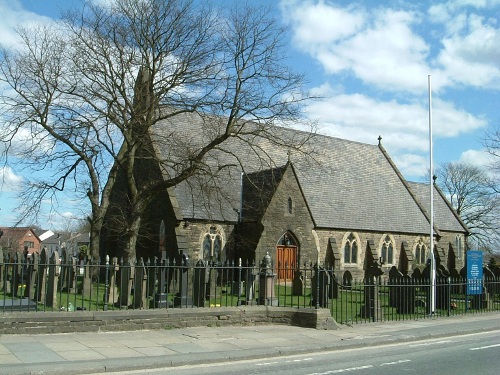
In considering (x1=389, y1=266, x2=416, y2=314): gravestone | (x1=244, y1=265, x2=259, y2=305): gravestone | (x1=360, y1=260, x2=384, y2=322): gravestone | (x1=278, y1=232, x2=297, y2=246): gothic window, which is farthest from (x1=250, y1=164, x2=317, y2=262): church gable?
(x1=244, y1=265, x2=259, y2=305): gravestone

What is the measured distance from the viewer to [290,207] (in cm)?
3111

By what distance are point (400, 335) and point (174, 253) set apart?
1606 cm

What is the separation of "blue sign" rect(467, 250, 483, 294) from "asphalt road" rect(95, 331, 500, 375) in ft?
25.7

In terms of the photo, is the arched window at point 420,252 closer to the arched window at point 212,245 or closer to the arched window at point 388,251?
the arched window at point 388,251

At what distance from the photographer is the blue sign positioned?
21036 millimetres

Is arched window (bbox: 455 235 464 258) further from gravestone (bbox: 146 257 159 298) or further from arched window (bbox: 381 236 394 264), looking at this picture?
gravestone (bbox: 146 257 159 298)

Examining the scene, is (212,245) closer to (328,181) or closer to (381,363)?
(328,181)

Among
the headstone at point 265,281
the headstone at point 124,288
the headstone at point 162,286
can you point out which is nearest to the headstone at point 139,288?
the headstone at point 162,286

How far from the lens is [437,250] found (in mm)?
42125

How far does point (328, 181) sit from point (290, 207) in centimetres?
836

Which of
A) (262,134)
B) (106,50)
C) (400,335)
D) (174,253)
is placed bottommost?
(400,335)

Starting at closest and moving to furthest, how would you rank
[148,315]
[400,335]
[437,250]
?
1. [148,315]
2. [400,335]
3. [437,250]

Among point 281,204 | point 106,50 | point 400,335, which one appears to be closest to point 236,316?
point 400,335

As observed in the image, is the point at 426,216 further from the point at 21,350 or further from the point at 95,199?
the point at 21,350
